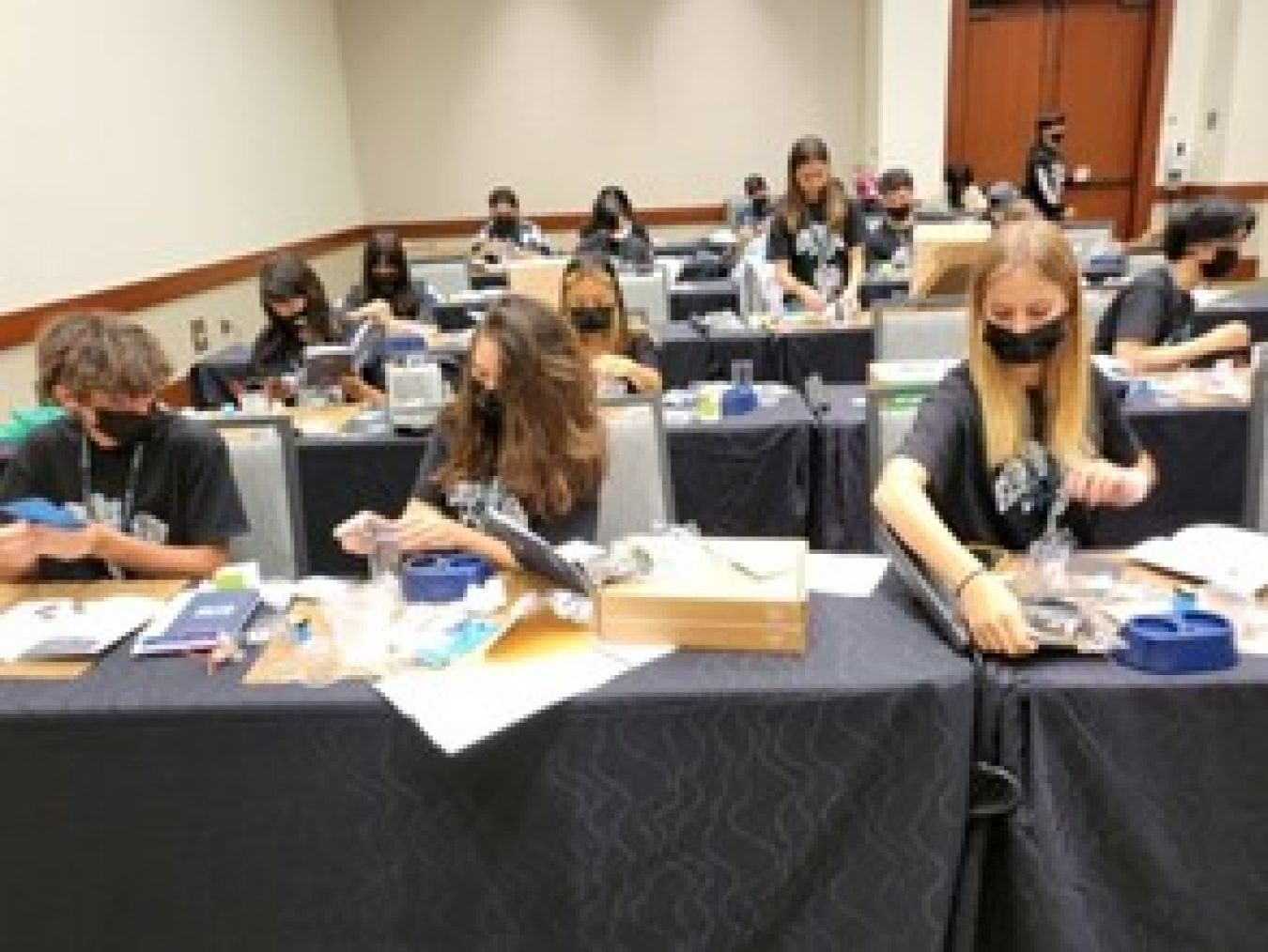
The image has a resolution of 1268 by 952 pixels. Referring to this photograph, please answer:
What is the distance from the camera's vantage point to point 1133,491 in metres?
1.74

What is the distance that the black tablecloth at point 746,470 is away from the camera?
2.96 meters

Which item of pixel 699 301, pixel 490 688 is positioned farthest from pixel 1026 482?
pixel 699 301

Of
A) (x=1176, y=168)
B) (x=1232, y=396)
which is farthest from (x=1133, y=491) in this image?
(x=1176, y=168)

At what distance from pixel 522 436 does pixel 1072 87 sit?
7837 millimetres

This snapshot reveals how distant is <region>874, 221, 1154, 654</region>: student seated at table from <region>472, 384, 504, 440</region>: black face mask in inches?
28.7

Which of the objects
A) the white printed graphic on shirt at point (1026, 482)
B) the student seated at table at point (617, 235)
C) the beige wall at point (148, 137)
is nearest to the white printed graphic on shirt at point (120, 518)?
the white printed graphic on shirt at point (1026, 482)

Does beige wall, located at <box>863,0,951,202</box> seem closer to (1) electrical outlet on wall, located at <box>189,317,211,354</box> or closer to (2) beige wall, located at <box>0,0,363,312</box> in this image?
(2) beige wall, located at <box>0,0,363,312</box>

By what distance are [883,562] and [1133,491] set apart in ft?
1.48

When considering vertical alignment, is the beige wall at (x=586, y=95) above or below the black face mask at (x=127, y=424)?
above

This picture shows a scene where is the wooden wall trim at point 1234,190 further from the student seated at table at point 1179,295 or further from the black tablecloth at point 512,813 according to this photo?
the black tablecloth at point 512,813

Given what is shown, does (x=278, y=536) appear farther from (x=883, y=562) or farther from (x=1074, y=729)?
(x=1074, y=729)

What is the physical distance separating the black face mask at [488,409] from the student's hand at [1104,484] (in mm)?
1041

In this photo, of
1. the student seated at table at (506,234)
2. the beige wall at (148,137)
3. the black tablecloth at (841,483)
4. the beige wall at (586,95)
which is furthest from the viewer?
the beige wall at (586,95)

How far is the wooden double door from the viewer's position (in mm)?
7891
